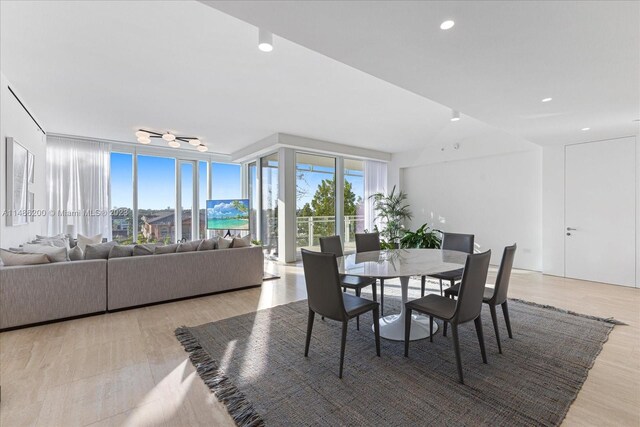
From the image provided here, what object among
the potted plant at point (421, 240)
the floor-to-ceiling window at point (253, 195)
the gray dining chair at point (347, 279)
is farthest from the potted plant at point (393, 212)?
the gray dining chair at point (347, 279)

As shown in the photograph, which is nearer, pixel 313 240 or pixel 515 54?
pixel 515 54

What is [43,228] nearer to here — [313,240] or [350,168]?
[313,240]

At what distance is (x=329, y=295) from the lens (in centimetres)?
231

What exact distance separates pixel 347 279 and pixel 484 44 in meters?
2.47

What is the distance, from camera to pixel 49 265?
10.4ft

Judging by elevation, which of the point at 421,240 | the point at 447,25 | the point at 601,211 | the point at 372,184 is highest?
the point at 447,25

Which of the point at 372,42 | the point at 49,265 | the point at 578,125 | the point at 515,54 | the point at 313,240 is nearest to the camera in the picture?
the point at 372,42

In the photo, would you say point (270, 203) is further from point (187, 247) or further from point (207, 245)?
point (187, 247)

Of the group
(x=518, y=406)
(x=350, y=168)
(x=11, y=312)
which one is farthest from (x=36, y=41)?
(x=350, y=168)

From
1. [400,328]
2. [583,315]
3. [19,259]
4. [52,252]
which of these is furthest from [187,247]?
[583,315]

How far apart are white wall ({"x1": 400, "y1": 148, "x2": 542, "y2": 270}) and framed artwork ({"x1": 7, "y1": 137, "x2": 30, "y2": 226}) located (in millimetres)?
7418

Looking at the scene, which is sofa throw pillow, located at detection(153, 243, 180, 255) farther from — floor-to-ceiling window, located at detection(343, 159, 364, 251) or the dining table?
floor-to-ceiling window, located at detection(343, 159, 364, 251)

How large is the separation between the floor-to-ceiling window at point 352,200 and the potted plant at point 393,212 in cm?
41

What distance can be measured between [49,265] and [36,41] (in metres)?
2.28
